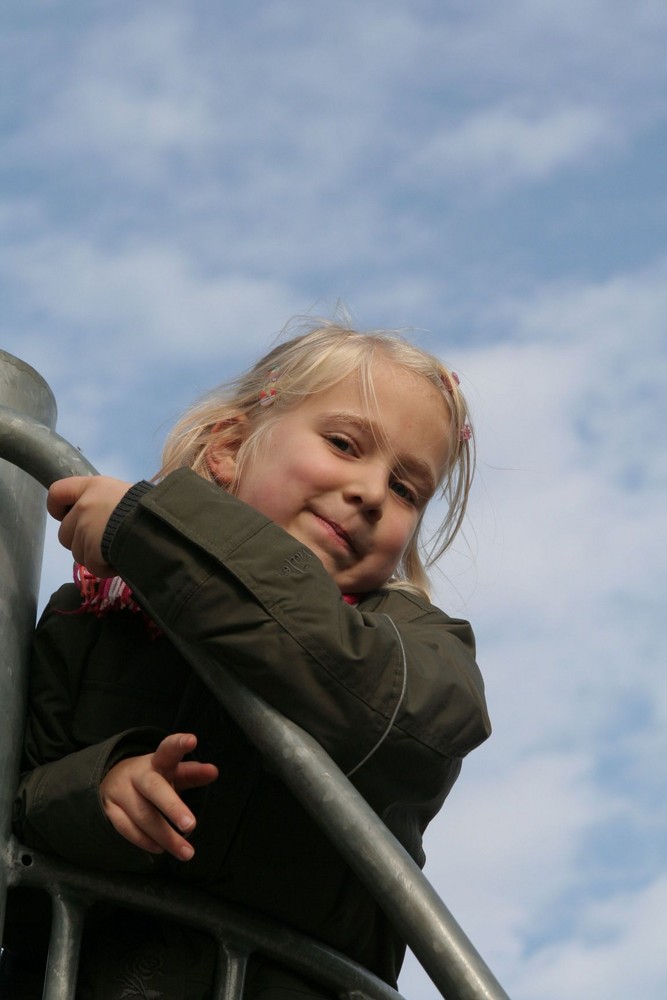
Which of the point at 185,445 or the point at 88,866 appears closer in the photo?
the point at 88,866

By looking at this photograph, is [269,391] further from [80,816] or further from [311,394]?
[80,816]

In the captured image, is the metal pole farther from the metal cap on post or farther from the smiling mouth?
the smiling mouth

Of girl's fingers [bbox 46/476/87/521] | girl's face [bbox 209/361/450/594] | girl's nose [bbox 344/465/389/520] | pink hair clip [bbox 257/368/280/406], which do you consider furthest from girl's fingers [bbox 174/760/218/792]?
pink hair clip [bbox 257/368/280/406]

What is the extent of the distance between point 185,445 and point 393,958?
1060mm

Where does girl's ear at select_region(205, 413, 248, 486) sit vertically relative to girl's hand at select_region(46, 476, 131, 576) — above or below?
above

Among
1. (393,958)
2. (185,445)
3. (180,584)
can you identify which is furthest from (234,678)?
(185,445)

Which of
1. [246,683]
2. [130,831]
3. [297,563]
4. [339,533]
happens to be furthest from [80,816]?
[339,533]

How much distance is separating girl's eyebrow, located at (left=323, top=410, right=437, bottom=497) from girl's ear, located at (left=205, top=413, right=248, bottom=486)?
0.81 ft

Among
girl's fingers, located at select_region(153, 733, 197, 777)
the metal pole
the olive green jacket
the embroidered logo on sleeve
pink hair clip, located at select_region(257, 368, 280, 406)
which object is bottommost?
the metal pole

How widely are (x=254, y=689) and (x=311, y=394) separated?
969mm

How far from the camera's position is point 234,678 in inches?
72.0

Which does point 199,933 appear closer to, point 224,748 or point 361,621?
point 224,748

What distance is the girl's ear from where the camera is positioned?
2744 mm

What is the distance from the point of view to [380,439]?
8.29 feet
